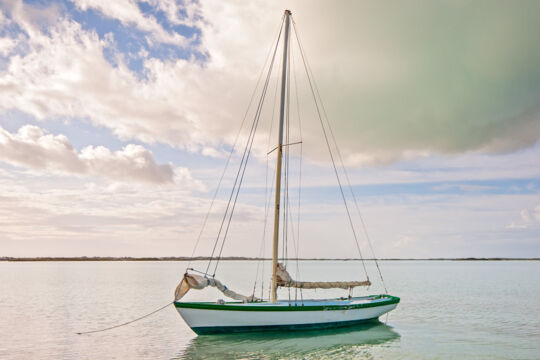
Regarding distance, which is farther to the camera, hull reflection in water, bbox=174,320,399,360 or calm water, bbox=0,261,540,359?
calm water, bbox=0,261,540,359

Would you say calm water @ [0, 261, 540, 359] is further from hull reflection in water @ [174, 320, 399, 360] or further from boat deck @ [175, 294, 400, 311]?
boat deck @ [175, 294, 400, 311]

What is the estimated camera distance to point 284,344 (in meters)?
21.1

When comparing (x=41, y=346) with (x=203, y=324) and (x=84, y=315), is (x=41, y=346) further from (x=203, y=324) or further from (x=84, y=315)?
(x=84, y=315)

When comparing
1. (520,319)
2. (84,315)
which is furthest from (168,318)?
(520,319)

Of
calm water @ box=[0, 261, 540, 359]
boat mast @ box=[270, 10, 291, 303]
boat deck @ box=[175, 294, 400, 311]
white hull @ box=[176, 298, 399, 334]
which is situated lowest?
calm water @ box=[0, 261, 540, 359]

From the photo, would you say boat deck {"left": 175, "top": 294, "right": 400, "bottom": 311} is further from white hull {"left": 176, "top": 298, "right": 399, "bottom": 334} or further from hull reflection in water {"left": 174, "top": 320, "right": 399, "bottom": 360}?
hull reflection in water {"left": 174, "top": 320, "right": 399, "bottom": 360}

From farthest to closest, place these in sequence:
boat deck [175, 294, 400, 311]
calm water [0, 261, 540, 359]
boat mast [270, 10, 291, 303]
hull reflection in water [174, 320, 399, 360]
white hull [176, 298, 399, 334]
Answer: boat mast [270, 10, 291, 303] < white hull [176, 298, 399, 334] < boat deck [175, 294, 400, 311] < calm water [0, 261, 540, 359] < hull reflection in water [174, 320, 399, 360]

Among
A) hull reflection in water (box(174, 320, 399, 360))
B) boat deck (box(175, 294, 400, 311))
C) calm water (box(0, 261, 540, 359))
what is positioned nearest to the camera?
hull reflection in water (box(174, 320, 399, 360))

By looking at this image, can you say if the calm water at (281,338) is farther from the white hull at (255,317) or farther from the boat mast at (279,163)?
the boat mast at (279,163)

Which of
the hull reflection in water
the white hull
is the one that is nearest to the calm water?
the hull reflection in water

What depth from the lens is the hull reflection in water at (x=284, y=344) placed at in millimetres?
19531

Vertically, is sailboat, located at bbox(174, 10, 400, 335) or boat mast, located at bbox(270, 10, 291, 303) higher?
boat mast, located at bbox(270, 10, 291, 303)

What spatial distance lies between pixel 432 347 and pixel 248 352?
34.0 feet

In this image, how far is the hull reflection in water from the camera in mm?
19531
